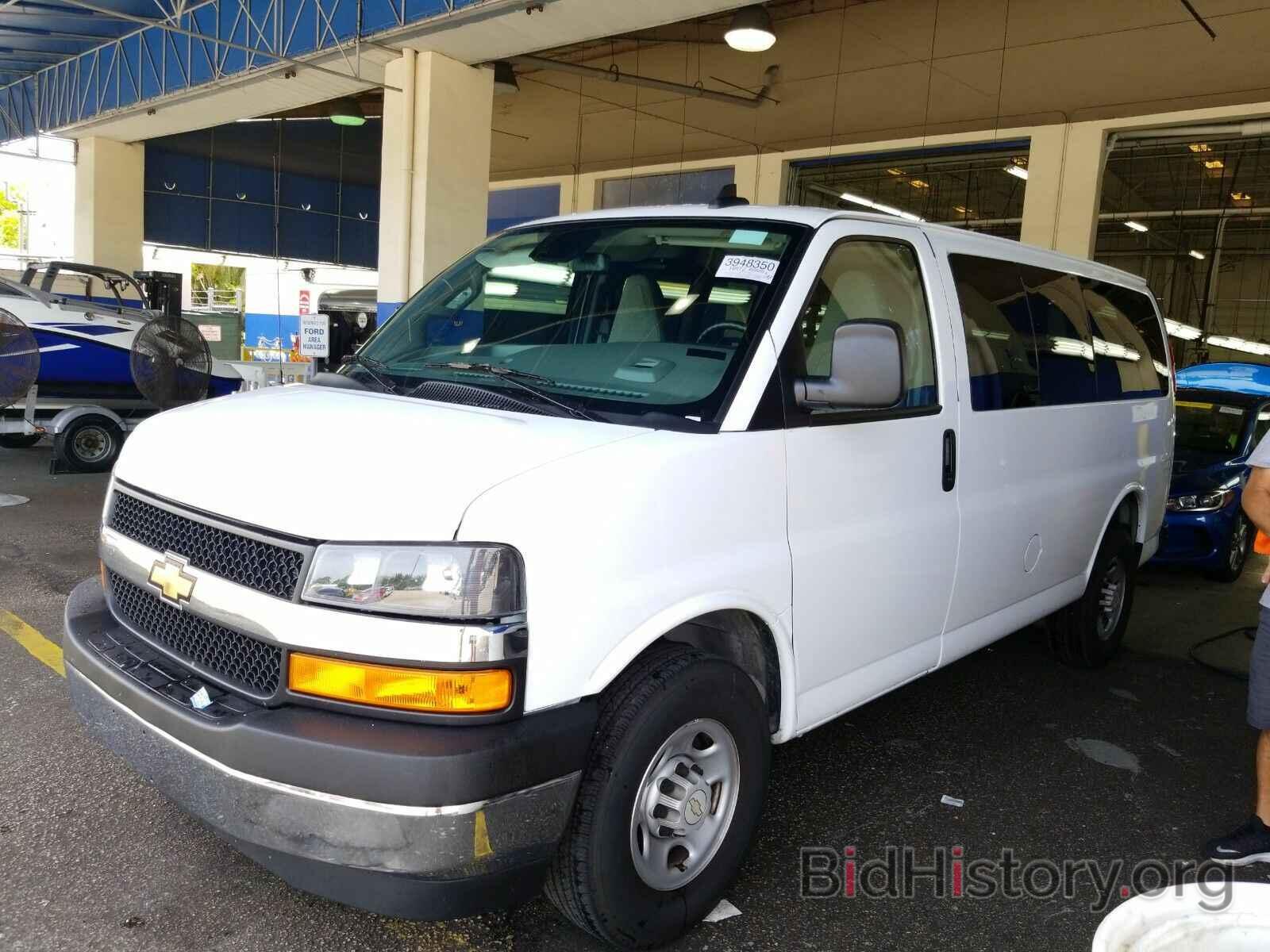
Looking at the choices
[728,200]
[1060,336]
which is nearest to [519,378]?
[728,200]

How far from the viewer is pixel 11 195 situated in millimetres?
43344

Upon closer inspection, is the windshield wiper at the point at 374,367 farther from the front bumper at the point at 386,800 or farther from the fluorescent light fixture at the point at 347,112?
the fluorescent light fixture at the point at 347,112

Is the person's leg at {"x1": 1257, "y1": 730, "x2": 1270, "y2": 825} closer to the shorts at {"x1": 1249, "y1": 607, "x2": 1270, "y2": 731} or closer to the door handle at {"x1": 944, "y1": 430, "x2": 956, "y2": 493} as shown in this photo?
the shorts at {"x1": 1249, "y1": 607, "x2": 1270, "y2": 731}

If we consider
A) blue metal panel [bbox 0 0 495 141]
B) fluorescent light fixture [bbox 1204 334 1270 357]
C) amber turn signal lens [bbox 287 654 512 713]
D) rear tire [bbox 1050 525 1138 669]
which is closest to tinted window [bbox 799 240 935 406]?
amber turn signal lens [bbox 287 654 512 713]

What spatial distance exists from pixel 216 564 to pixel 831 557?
1.67m

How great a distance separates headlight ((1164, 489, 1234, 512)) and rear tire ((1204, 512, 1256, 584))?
241 millimetres

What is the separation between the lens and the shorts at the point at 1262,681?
3.18 meters

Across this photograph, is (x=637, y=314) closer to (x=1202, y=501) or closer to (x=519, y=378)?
(x=519, y=378)

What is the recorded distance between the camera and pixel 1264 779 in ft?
10.7

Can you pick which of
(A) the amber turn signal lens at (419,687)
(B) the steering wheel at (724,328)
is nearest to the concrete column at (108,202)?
(B) the steering wheel at (724,328)

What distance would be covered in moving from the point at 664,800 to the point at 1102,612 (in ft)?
11.5

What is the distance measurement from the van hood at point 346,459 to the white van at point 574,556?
Result: 0.01m

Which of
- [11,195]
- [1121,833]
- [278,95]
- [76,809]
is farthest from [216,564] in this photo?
[11,195]

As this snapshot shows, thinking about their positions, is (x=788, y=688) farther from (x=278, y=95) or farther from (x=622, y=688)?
(x=278, y=95)
